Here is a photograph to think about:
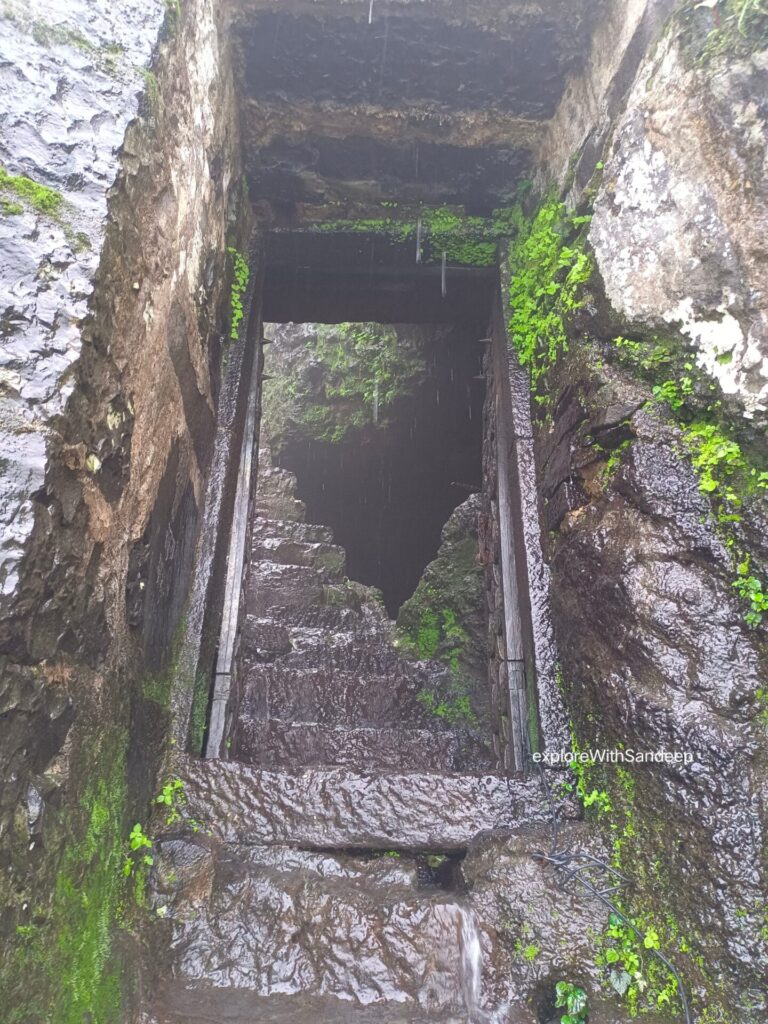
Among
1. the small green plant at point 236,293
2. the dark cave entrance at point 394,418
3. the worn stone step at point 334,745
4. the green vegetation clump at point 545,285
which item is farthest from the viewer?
the dark cave entrance at point 394,418

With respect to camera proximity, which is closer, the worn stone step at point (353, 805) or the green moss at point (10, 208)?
the green moss at point (10, 208)

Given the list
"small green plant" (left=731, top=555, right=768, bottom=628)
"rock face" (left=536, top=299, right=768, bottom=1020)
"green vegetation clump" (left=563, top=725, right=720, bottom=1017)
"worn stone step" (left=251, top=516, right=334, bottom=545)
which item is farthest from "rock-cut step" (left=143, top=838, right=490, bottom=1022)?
"worn stone step" (left=251, top=516, right=334, bottom=545)

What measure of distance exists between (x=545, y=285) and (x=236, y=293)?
188 cm

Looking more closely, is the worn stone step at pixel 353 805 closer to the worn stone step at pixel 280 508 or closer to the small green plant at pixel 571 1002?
the small green plant at pixel 571 1002

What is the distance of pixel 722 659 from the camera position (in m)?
2.24

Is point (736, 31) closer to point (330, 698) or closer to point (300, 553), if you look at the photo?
point (330, 698)

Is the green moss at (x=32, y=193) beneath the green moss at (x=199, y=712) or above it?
above

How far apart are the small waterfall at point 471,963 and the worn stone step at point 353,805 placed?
317mm

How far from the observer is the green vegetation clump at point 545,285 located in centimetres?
326

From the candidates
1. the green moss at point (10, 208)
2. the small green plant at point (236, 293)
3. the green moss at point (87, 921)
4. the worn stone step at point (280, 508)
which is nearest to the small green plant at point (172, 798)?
the green moss at point (87, 921)

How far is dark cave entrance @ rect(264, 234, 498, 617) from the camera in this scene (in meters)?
5.02

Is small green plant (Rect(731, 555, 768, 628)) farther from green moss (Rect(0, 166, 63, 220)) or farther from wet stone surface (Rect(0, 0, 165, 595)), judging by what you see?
green moss (Rect(0, 166, 63, 220))

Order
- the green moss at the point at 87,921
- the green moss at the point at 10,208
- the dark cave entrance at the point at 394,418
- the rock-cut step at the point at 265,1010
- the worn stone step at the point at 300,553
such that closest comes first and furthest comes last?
the green moss at the point at 87,921, the green moss at the point at 10,208, the rock-cut step at the point at 265,1010, the dark cave entrance at the point at 394,418, the worn stone step at the point at 300,553

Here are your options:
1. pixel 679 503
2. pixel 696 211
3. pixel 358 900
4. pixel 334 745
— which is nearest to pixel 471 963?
pixel 358 900
